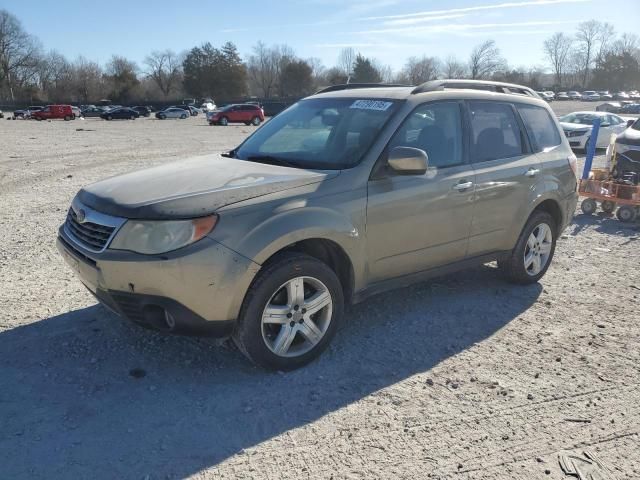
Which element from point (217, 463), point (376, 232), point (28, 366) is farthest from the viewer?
point (376, 232)

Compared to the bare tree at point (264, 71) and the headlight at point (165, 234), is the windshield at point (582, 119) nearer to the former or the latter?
the headlight at point (165, 234)

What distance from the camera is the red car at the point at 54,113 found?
53062 millimetres

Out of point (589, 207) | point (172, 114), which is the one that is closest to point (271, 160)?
point (589, 207)

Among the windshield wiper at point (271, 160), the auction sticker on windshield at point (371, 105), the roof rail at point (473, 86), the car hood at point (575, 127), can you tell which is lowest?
the car hood at point (575, 127)

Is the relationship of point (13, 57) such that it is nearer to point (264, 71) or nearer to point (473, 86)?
point (264, 71)

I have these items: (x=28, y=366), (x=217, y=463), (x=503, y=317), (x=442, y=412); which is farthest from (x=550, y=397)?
(x=28, y=366)

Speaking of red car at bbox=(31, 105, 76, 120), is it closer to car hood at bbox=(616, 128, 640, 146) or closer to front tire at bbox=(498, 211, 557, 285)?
car hood at bbox=(616, 128, 640, 146)

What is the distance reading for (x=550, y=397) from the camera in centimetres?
349

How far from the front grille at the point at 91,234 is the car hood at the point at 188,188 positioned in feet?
0.37

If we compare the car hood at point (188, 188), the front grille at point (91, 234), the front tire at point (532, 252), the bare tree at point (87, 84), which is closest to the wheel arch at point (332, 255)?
the car hood at point (188, 188)

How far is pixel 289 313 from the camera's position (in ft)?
12.0

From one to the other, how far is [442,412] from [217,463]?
1.37 m

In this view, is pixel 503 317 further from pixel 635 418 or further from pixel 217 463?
pixel 217 463

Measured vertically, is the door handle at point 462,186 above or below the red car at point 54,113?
below
